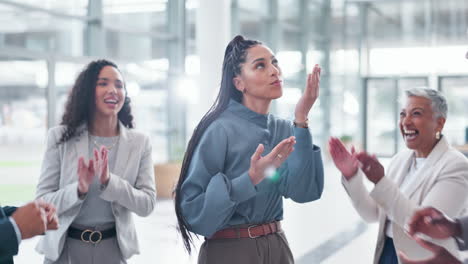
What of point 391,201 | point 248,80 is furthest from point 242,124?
point 391,201

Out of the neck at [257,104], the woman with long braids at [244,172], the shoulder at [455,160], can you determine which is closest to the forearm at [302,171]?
the woman with long braids at [244,172]

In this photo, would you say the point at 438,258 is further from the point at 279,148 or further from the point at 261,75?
the point at 261,75

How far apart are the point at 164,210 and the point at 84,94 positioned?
18.0 feet

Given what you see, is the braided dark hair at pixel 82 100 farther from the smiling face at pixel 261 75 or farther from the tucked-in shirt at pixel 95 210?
the smiling face at pixel 261 75

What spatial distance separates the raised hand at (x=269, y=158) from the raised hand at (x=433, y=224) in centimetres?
43

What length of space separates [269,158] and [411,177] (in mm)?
806

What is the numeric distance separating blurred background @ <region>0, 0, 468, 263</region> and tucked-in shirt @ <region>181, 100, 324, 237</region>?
13.5 inches

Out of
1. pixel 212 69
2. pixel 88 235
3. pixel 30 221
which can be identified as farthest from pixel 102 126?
pixel 212 69

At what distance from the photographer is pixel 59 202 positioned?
2117 millimetres

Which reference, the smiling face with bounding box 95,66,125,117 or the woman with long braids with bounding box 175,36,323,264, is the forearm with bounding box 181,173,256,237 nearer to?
the woman with long braids with bounding box 175,36,323,264

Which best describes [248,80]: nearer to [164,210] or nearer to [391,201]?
[391,201]

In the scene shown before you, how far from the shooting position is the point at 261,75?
1986 mm

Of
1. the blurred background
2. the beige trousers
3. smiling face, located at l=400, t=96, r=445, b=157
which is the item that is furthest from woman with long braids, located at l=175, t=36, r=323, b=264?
smiling face, located at l=400, t=96, r=445, b=157

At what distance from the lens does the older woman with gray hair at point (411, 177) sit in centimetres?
205
